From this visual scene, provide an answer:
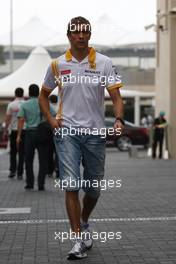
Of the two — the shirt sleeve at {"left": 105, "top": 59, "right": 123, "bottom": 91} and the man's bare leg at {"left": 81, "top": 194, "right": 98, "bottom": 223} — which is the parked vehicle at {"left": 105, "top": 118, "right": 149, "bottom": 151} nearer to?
the man's bare leg at {"left": 81, "top": 194, "right": 98, "bottom": 223}

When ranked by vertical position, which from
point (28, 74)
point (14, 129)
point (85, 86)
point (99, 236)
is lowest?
point (99, 236)

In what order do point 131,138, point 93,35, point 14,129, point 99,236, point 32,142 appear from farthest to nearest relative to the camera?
1. point 93,35
2. point 131,138
3. point 14,129
4. point 32,142
5. point 99,236

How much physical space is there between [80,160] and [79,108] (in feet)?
1.48

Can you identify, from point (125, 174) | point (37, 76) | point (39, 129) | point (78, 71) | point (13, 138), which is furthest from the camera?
point (37, 76)

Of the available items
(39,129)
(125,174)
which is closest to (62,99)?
(39,129)

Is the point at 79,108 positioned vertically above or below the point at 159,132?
above

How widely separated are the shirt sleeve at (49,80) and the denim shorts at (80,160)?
451 millimetres

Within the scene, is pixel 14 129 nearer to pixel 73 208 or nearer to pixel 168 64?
pixel 73 208

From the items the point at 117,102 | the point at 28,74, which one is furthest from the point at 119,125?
the point at 28,74

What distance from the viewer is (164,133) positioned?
86.3 ft

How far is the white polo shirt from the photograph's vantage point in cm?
680

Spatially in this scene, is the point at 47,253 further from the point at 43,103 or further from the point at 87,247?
the point at 43,103

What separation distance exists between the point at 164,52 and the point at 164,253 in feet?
67.8

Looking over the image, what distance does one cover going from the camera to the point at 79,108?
6855mm
